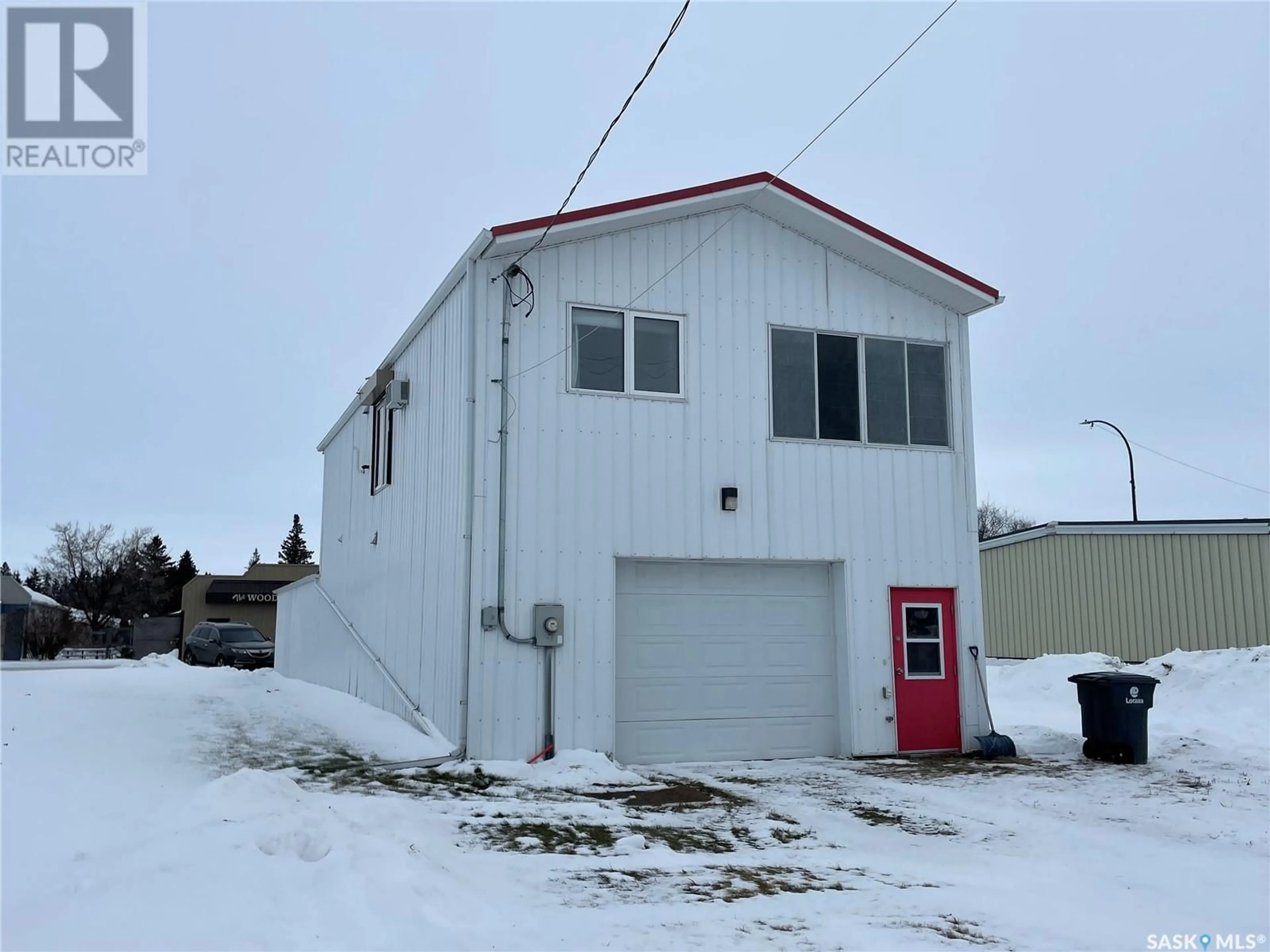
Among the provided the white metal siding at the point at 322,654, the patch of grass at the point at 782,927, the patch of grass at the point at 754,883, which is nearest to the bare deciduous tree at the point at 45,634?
the white metal siding at the point at 322,654

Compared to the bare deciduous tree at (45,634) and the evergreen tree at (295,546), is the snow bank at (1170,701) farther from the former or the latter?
the evergreen tree at (295,546)

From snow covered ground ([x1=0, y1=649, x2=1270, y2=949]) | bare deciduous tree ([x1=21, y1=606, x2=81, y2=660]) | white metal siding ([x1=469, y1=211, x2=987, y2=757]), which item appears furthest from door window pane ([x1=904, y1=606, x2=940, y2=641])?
bare deciduous tree ([x1=21, y1=606, x2=81, y2=660])

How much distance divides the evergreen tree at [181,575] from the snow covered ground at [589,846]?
58769mm

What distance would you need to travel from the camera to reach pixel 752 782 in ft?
32.4

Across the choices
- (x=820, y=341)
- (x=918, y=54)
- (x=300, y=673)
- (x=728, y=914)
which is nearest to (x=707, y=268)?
(x=820, y=341)

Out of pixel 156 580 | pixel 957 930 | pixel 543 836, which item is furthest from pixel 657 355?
pixel 156 580

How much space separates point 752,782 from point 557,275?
5.81 meters

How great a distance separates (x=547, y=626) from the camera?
1048 centimetres

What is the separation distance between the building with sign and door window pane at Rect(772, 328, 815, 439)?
3659cm

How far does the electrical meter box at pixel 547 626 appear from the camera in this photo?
10.5 m

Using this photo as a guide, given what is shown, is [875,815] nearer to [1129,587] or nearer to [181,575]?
[1129,587]

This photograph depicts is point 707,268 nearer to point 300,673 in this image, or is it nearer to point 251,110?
point 251,110

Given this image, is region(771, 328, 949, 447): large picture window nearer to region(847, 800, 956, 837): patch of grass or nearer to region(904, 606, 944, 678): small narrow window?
region(904, 606, 944, 678): small narrow window

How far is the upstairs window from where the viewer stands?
1123 cm
